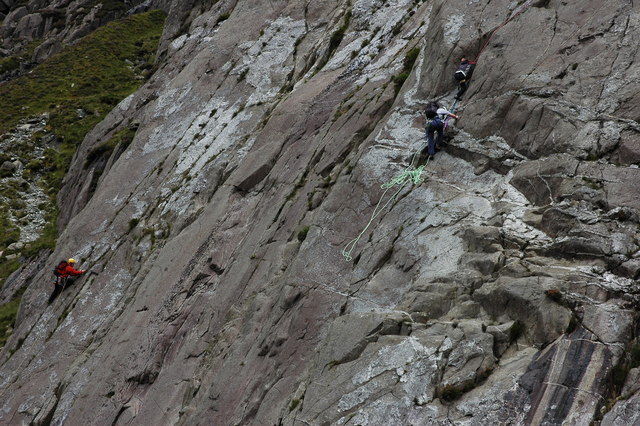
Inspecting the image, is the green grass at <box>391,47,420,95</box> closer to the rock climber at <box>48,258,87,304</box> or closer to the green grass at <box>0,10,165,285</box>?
the rock climber at <box>48,258,87,304</box>

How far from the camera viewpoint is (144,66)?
78.2 metres

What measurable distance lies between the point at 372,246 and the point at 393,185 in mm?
2605

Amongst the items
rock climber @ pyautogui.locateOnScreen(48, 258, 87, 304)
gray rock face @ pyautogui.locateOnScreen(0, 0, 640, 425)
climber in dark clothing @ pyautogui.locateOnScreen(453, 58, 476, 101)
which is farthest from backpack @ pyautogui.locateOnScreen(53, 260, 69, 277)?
climber in dark clothing @ pyautogui.locateOnScreen(453, 58, 476, 101)

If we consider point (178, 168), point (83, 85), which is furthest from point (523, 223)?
point (83, 85)

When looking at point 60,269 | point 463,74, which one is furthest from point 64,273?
point 463,74

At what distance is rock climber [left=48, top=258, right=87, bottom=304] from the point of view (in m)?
33.3

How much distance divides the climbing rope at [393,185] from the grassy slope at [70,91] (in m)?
33.3

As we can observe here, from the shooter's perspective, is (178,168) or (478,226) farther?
(178,168)

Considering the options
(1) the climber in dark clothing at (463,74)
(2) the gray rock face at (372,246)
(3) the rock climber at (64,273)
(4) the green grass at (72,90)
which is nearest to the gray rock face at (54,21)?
(4) the green grass at (72,90)

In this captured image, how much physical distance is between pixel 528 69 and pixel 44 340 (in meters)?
26.1

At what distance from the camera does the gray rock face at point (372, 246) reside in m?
15.2

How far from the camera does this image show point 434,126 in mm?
21766

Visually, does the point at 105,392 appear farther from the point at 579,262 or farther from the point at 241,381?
the point at 579,262

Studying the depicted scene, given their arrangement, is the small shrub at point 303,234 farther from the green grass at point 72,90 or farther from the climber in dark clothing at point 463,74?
the green grass at point 72,90
